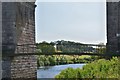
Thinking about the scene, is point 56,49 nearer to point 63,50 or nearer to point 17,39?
point 63,50

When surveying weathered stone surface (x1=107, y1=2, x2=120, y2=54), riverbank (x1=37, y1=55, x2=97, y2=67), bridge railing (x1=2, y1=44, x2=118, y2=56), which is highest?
weathered stone surface (x1=107, y1=2, x2=120, y2=54)

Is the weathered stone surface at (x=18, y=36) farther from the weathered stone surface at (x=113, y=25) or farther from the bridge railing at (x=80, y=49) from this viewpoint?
the weathered stone surface at (x=113, y=25)

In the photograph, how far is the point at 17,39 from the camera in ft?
60.2

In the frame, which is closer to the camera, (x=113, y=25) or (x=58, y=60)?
(x=113, y=25)

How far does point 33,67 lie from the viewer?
20312 mm

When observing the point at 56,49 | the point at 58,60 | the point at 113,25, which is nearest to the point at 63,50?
the point at 56,49

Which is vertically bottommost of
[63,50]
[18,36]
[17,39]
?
[63,50]

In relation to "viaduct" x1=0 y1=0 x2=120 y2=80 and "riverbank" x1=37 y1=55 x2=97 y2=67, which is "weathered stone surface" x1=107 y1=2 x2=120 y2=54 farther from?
"viaduct" x1=0 y1=0 x2=120 y2=80

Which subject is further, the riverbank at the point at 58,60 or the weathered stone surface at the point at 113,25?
the weathered stone surface at the point at 113,25

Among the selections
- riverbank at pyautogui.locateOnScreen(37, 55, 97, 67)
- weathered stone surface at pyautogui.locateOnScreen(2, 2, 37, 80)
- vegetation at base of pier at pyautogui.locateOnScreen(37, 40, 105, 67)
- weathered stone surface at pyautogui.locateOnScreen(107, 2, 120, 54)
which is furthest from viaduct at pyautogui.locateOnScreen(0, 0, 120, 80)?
weathered stone surface at pyautogui.locateOnScreen(107, 2, 120, 54)

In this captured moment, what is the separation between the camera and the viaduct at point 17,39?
1759 centimetres

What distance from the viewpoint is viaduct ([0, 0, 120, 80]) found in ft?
57.7

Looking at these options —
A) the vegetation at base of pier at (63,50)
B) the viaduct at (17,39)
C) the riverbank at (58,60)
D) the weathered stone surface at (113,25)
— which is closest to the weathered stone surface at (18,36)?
the viaduct at (17,39)

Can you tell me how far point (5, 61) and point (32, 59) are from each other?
122 inches
